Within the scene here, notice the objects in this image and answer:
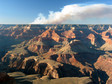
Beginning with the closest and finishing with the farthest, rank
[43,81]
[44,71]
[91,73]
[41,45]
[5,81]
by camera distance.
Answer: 1. [5,81]
2. [43,81]
3. [44,71]
4. [91,73]
5. [41,45]

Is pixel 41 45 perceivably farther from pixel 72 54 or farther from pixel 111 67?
pixel 111 67

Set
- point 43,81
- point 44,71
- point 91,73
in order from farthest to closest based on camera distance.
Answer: point 91,73, point 44,71, point 43,81

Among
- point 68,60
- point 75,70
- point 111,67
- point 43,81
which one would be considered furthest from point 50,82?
point 111,67

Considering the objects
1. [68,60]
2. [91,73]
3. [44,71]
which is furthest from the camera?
[68,60]

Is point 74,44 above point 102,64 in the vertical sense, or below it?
above

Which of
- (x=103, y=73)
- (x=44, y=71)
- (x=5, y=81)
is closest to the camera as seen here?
(x=5, y=81)

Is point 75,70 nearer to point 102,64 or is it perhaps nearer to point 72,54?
point 72,54

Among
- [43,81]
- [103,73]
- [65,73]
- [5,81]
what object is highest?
[5,81]

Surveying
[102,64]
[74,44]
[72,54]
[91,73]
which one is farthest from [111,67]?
[74,44]

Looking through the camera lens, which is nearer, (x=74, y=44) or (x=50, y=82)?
(x=50, y=82)
